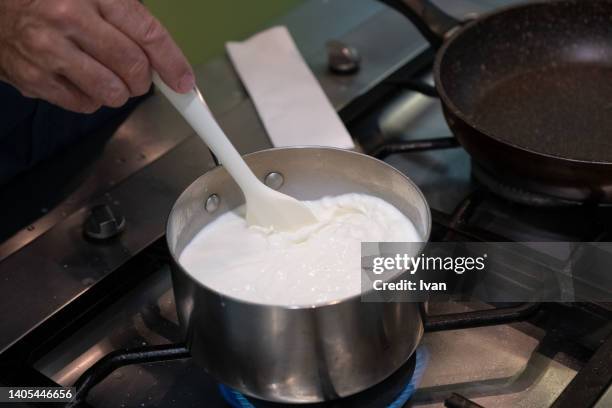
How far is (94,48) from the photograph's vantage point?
1.83 ft

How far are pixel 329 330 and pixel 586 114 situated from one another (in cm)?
45

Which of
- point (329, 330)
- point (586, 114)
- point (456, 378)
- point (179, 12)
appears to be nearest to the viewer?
point (329, 330)

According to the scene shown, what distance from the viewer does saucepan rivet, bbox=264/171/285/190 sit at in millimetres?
648

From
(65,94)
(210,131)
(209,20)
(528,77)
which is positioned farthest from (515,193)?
(209,20)

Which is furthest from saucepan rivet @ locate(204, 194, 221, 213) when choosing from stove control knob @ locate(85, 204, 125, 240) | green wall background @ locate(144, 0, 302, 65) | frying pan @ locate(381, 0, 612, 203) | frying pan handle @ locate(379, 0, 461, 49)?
green wall background @ locate(144, 0, 302, 65)

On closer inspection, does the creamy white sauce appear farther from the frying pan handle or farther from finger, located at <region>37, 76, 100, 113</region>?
the frying pan handle

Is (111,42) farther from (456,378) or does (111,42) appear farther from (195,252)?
(456,378)

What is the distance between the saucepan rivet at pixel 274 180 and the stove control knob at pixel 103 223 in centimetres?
15

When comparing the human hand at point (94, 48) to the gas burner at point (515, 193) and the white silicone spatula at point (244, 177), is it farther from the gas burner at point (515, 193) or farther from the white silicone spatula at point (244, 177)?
the gas burner at point (515, 193)

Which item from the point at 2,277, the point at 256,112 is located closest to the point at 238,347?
the point at 2,277

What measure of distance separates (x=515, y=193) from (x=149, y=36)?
1.25 ft

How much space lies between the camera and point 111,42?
1.81 feet

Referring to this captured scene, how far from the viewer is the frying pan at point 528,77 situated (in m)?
0.73

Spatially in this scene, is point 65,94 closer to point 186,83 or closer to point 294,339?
point 186,83
